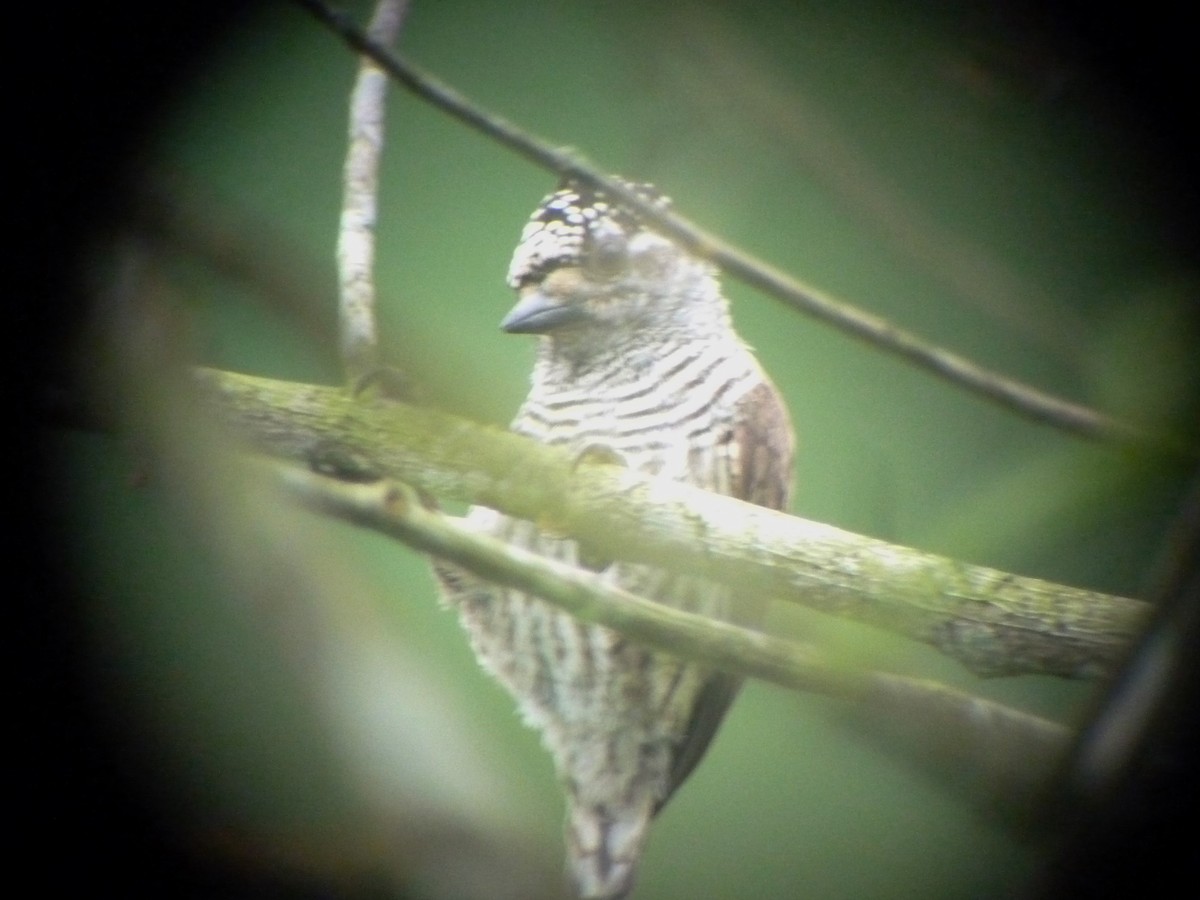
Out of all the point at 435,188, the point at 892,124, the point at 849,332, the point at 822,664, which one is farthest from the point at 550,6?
the point at 822,664

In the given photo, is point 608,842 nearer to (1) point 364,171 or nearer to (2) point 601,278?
(2) point 601,278

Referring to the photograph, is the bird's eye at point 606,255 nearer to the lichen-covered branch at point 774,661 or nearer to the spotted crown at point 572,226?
the spotted crown at point 572,226

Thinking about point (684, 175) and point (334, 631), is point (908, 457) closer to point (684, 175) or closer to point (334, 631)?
point (684, 175)

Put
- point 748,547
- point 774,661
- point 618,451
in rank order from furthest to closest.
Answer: point 618,451 → point 748,547 → point 774,661

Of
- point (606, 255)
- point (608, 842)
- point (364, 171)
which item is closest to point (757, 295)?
point (606, 255)

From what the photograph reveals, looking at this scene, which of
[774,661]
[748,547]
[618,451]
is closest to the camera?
[774,661]

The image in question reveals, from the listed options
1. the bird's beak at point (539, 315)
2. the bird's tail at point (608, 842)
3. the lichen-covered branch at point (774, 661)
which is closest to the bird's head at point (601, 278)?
the bird's beak at point (539, 315)

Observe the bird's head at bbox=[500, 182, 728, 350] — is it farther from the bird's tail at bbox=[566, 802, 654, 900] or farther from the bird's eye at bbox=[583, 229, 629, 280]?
the bird's tail at bbox=[566, 802, 654, 900]
